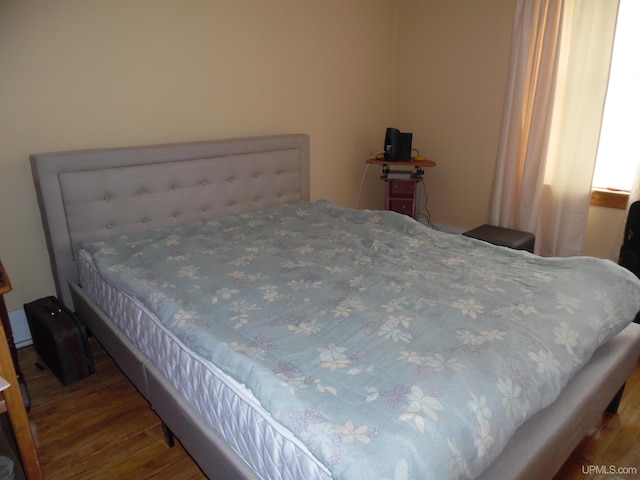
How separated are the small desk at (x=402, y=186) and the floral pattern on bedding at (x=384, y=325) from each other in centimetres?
120

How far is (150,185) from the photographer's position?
2.56 metres

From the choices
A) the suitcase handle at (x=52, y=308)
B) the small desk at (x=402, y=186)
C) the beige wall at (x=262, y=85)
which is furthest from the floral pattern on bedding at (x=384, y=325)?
the small desk at (x=402, y=186)

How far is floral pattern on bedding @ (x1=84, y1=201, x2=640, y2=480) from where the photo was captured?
3.55ft

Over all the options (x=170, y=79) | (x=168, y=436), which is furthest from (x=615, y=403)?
(x=170, y=79)

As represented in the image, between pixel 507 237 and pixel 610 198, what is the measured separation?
0.75 metres

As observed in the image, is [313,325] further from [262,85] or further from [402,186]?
[402,186]

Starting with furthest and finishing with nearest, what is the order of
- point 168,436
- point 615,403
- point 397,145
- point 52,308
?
point 397,145 → point 52,308 → point 615,403 → point 168,436

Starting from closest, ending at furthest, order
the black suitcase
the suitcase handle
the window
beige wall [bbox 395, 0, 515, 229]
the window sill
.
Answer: the black suitcase < the suitcase handle < the window < the window sill < beige wall [bbox 395, 0, 515, 229]

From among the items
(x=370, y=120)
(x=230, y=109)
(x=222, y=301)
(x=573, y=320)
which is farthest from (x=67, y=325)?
(x=370, y=120)

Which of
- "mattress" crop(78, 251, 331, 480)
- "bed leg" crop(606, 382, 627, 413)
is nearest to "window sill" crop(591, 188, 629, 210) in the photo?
"bed leg" crop(606, 382, 627, 413)

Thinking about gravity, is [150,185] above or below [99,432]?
above

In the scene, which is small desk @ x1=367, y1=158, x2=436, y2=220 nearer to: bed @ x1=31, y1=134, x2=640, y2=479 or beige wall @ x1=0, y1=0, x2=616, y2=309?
beige wall @ x1=0, y1=0, x2=616, y2=309

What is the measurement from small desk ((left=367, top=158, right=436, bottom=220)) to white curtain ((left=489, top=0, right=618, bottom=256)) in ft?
2.02

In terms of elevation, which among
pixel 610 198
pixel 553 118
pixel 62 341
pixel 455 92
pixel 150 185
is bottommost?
pixel 62 341
